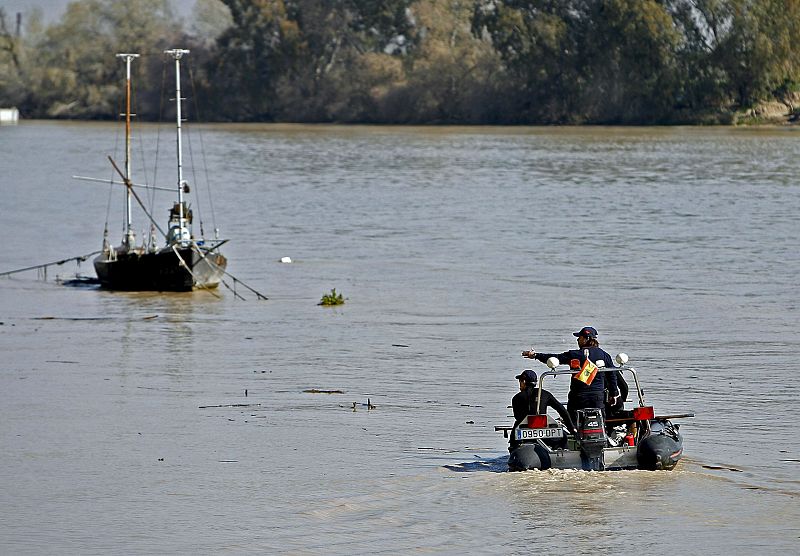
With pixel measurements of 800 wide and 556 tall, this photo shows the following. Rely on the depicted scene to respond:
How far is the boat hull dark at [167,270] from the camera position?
28594mm

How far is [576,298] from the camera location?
2667 cm

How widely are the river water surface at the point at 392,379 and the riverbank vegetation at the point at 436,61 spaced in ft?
177

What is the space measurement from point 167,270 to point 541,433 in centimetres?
1613

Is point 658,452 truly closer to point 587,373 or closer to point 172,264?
point 587,373

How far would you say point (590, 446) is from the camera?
13.4 m

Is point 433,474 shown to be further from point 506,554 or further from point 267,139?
point 267,139

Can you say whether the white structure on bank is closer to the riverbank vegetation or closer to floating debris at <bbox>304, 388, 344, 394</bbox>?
the riverbank vegetation

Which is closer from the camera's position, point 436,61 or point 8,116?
point 436,61

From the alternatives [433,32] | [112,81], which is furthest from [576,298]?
[112,81]

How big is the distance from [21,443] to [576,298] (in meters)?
12.8

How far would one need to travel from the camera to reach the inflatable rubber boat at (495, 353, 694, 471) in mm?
13430

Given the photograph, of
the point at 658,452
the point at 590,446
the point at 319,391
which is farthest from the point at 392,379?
the point at 658,452

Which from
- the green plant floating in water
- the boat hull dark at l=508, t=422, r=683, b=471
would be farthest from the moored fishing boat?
the boat hull dark at l=508, t=422, r=683, b=471

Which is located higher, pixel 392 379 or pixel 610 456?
pixel 610 456
